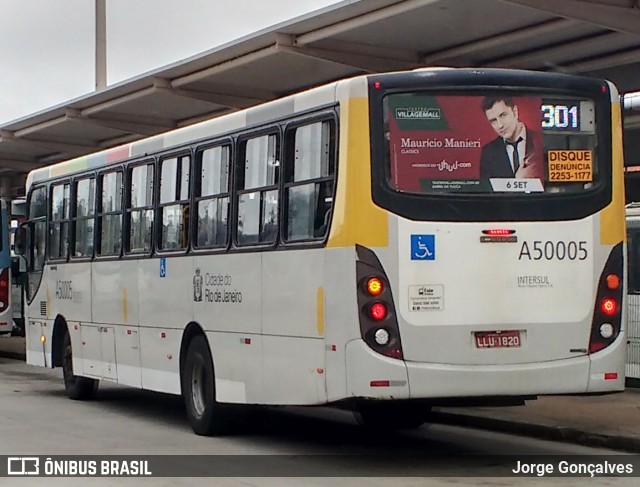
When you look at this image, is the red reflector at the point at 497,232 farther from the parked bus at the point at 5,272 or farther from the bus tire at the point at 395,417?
the parked bus at the point at 5,272

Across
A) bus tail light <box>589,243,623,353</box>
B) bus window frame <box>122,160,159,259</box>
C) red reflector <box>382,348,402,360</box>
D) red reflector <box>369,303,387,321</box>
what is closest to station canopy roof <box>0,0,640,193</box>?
bus window frame <box>122,160,159,259</box>

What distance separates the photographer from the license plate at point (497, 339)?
11.3 m

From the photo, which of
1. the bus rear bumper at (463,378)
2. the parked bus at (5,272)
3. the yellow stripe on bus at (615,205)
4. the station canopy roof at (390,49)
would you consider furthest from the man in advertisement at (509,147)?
the parked bus at (5,272)

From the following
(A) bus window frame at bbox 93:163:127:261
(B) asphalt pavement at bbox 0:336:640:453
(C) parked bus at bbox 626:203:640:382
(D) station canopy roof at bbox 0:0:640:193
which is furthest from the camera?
(D) station canopy roof at bbox 0:0:640:193

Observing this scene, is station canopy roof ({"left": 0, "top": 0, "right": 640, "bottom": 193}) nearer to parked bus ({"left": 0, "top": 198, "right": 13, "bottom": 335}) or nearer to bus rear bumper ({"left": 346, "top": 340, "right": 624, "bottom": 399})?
parked bus ({"left": 0, "top": 198, "right": 13, "bottom": 335})

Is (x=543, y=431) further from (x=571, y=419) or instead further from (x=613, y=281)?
(x=613, y=281)

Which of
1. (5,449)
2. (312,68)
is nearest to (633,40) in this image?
(312,68)

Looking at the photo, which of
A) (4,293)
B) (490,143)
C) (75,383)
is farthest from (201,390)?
(4,293)

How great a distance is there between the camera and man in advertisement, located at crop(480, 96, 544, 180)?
11.5m

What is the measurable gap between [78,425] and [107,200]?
3.23 metres

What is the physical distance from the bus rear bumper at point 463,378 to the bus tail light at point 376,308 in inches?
3.5

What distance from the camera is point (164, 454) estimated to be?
12562 millimetres

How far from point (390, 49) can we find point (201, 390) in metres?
8.88

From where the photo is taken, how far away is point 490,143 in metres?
11.5
